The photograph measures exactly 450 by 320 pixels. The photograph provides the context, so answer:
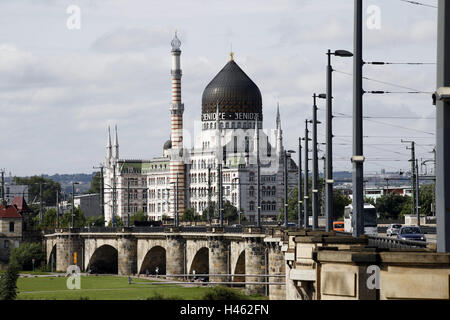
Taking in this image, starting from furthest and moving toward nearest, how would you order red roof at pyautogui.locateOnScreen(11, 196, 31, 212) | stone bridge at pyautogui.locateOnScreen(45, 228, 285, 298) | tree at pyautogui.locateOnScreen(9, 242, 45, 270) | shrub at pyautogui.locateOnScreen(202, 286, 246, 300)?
1. red roof at pyautogui.locateOnScreen(11, 196, 31, 212)
2. tree at pyautogui.locateOnScreen(9, 242, 45, 270)
3. stone bridge at pyautogui.locateOnScreen(45, 228, 285, 298)
4. shrub at pyautogui.locateOnScreen(202, 286, 246, 300)

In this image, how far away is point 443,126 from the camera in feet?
58.8

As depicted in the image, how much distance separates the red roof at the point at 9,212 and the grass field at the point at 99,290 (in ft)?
90.3

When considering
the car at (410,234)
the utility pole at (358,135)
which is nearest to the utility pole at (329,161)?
the utility pole at (358,135)

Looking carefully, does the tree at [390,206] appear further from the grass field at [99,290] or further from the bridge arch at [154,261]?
the grass field at [99,290]

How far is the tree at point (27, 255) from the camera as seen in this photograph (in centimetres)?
14388

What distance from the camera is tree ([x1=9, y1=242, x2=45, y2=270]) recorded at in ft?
472

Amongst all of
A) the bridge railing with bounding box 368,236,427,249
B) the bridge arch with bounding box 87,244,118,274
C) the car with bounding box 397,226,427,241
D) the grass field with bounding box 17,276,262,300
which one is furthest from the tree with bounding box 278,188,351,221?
the bridge railing with bounding box 368,236,427,249

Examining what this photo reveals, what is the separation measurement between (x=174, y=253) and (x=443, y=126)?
10523cm

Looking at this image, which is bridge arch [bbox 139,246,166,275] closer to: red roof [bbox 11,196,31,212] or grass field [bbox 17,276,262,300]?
grass field [bbox 17,276,262,300]

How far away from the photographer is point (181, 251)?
401 feet

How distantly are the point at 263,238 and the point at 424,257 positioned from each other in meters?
82.0

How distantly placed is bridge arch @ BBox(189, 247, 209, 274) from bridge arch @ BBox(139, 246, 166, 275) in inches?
440
